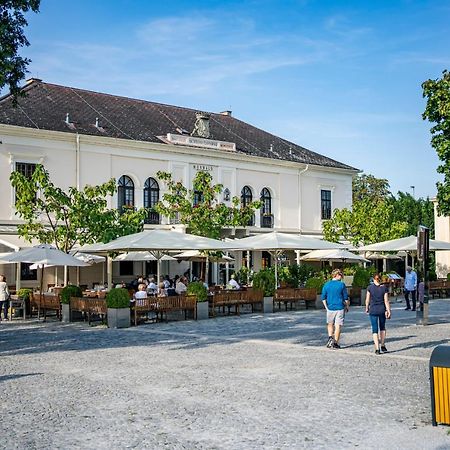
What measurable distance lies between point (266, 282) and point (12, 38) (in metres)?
11.9

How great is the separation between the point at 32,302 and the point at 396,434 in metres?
17.1

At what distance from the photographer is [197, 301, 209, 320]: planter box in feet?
69.6

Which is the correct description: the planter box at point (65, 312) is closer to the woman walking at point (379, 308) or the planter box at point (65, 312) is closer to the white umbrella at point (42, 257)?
the white umbrella at point (42, 257)

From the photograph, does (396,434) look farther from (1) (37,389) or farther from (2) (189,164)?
(2) (189,164)

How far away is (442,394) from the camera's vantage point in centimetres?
772

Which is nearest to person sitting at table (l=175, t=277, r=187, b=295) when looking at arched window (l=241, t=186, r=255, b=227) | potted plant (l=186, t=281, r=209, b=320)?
potted plant (l=186, t=281, r=209, b=320)

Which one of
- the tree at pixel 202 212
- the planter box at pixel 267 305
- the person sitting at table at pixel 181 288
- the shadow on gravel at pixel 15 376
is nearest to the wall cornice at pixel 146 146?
the tree at pixel 202 212

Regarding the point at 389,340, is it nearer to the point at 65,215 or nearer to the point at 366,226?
the point at 65,215

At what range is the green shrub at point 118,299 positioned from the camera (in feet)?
62.2

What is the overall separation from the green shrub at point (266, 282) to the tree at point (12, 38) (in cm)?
1116

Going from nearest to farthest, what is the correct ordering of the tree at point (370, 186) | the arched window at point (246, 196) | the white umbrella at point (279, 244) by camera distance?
the white umbrella at point (279, 244) < the arched window at point (246, 196) < the tree at point (370, 186)

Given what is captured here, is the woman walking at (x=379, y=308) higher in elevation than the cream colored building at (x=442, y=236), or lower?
lower

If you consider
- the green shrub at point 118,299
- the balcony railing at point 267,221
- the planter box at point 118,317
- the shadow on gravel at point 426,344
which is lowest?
the shadow on gravel at point 426,344

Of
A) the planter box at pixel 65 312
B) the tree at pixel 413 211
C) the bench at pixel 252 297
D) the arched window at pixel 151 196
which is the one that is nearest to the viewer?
the planter box at pixel 65 312
